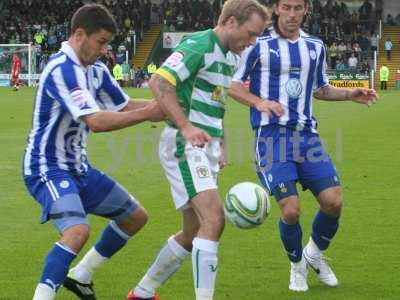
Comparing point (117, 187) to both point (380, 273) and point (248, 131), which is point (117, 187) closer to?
point (380, 273)

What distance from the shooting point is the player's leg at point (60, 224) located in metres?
6.01

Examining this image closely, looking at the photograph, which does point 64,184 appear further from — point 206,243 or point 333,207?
point 333,207

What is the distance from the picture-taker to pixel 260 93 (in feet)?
25.2

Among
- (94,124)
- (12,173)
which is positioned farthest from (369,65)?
(94,124)

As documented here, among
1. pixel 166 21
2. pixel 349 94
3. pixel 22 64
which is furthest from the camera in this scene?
pixel 166 21

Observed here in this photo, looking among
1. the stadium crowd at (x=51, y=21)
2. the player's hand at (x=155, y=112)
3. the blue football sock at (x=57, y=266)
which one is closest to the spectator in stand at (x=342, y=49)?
the stadium crowd at (x=51, y=21)

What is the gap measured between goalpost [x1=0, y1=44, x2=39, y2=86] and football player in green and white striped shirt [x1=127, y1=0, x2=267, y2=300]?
42.6 metres

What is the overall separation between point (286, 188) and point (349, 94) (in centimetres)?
124

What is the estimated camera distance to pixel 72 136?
6.42 metres

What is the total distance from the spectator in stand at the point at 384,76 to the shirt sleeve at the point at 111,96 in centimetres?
4196

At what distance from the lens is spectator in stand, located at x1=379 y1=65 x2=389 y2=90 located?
47656 millimetres

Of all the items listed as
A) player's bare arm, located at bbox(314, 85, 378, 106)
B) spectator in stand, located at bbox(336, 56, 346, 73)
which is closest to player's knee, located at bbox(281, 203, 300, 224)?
player's bare arm, located at bbox(314, 85, 378, 106)

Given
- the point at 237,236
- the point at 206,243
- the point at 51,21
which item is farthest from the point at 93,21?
the point at 51,21

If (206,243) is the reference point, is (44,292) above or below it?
below
